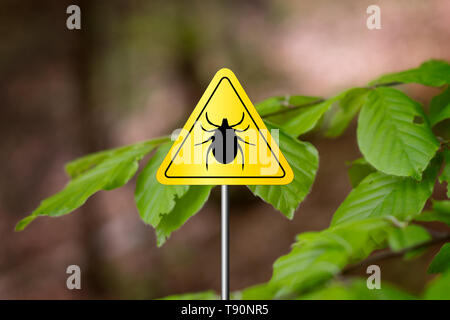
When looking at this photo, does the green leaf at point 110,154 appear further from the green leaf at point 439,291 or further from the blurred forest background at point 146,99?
the blurred forest background at point 146,99

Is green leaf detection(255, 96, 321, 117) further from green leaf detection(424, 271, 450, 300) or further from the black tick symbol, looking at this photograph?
green leaf detection(424, 271, 450, 300)

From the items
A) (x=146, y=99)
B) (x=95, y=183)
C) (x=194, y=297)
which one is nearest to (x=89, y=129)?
(x=146, y=99)

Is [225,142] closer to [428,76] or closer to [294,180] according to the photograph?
[294,180]

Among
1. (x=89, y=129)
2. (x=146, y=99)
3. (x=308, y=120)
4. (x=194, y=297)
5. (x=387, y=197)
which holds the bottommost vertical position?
(x=194, y=297)

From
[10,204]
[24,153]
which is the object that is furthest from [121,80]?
[10,204]

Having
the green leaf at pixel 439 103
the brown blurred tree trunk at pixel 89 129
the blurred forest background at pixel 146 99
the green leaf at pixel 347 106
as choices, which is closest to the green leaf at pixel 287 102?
the green leaf at pixel 347 106
